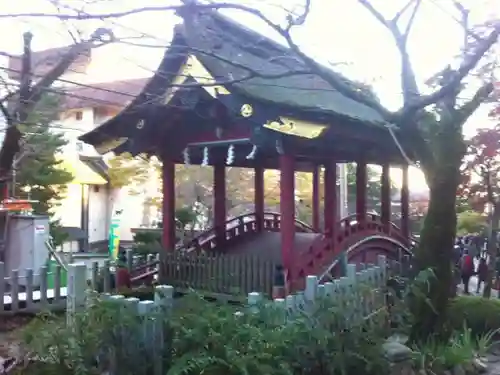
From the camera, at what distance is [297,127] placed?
916 cm

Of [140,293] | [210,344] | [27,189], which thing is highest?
[27,189]

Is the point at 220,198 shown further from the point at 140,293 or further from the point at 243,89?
the point at 243,89

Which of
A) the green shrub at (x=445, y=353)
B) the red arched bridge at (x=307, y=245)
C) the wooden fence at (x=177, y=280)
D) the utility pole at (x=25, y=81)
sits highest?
the utility pole at (x=25, y=81)

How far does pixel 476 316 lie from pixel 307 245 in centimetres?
405

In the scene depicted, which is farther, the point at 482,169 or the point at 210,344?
the point at 482,169

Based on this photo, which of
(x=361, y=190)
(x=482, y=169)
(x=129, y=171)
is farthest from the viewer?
(x=129, y=171)

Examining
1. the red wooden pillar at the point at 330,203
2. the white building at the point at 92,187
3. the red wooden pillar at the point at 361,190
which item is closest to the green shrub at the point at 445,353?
the red wooden pillar at the point at 330,203

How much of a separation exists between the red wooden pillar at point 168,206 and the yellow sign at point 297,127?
391 cm

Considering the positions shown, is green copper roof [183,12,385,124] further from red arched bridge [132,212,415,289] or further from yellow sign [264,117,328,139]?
red arched bridge [132,212,415,289]

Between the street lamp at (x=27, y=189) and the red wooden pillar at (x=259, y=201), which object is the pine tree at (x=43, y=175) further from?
the red wooden pillar at (x=259, y=201)

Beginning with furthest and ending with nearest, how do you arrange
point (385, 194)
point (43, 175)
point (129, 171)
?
point (129, 171)
point (43, 175)
point (385, 194)

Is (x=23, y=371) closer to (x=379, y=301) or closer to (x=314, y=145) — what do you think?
(x=379, y=301)

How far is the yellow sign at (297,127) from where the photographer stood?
905cm

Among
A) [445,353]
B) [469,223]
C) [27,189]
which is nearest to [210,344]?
[445,353]
